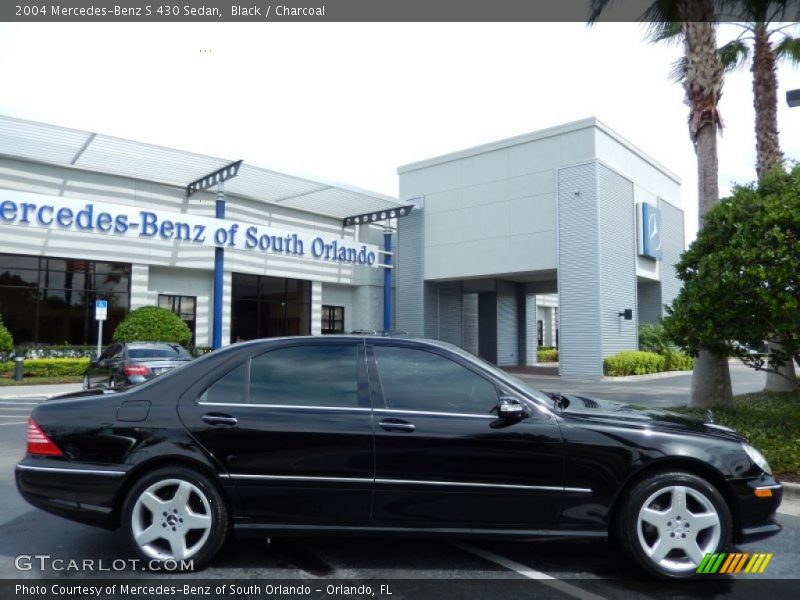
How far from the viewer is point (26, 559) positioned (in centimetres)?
394

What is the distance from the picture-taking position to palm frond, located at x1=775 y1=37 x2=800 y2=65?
13.8 metres

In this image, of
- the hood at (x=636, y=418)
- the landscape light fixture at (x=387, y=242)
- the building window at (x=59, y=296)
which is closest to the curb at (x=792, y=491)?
the hood at (x=636, y=418)

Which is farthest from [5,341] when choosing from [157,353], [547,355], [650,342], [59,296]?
[547,355]

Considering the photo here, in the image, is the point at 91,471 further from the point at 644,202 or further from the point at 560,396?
the point at 644,202

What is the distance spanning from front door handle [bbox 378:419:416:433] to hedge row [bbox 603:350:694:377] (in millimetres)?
19282

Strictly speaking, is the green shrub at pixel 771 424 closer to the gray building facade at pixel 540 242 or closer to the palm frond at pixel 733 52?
the palm frond at pixel 733 52

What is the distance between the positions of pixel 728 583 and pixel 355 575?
7.71 ft

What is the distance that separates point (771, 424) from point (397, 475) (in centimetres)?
660

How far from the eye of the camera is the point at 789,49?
45.6 feet

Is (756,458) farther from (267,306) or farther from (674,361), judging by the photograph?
(267,306)

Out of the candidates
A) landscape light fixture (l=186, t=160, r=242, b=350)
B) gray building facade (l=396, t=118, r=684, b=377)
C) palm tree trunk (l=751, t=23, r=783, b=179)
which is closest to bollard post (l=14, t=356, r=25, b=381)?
landscape light fixture (l=186, t=160, r=242, b=350)

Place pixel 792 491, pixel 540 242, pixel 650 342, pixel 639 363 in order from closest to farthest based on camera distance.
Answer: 1. pixel 792 491
2. pixel 639 363
3. pixel 540 242
4. pixel 650 342

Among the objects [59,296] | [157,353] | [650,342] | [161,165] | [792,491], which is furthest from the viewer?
[650,342]

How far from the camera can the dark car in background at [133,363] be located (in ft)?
38.4
